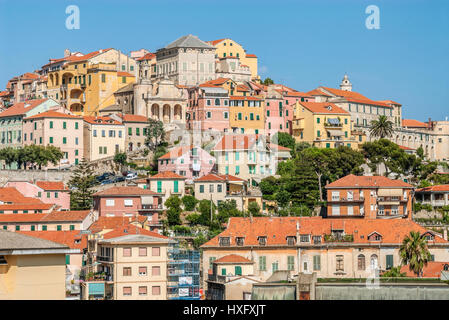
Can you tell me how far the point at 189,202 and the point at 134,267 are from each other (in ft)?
90.6

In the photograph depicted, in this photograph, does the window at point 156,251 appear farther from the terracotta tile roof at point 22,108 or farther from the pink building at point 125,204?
the terracotta tile roof at point 22,108

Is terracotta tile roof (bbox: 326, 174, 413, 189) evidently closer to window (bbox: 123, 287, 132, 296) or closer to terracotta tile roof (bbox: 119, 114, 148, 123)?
window (bbox: 123, 287, 132, 296)

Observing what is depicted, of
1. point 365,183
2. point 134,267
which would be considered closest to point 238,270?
point 134,267

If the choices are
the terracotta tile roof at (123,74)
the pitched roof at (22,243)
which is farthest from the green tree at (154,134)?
the pitched roof at (22,243)

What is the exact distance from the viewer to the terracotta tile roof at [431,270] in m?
54.1

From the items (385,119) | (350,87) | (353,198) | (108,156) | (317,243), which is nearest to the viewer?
(317,243)

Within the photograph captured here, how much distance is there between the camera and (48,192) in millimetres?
81562

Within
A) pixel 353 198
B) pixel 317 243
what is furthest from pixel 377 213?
pixel 317 243

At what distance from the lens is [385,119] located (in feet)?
354

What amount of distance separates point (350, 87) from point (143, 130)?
45378 millimetres

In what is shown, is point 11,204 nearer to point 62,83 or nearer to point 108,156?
point 108,156

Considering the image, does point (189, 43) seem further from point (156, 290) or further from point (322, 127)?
point (156, 290)

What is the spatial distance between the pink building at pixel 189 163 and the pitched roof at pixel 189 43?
24.2 metres
